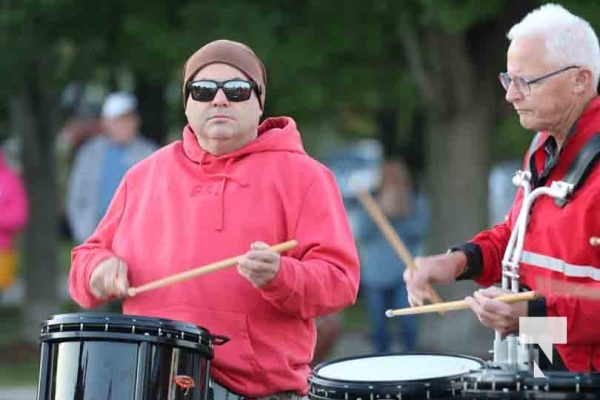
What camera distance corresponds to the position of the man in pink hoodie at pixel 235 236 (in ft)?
19.0

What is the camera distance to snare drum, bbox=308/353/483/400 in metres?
5.05

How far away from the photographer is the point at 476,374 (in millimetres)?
4852

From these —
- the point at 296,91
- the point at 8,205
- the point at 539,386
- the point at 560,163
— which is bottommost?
the point at 539,386

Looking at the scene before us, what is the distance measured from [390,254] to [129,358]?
8.78 metres

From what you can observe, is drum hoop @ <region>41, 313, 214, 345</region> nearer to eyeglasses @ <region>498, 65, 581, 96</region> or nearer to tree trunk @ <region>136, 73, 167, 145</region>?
eyeglasses @ <region>498, 65, 581, 96</region>

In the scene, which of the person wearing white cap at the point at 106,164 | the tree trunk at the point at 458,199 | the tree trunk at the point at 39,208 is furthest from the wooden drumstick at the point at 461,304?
the tree trunk at the point at 39,208

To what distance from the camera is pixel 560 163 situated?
538cm

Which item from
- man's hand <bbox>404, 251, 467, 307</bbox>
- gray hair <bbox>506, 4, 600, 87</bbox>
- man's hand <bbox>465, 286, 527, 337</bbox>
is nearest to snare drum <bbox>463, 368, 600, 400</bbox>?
man's hand <bbox>465, 286, 527, 337</bbox>

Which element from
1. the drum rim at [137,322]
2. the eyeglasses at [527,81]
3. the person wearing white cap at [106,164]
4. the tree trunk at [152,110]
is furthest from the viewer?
the tree trunk at [152,110]

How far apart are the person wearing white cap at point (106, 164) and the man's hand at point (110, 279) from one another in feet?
21.3

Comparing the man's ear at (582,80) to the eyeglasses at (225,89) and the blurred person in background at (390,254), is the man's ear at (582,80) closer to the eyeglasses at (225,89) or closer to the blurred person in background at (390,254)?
the eyeglasses at (225,89)

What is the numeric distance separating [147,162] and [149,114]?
11.1 m

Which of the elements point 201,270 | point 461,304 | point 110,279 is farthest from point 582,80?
point 110,279

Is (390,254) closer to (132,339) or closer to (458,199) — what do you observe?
(458,199)
